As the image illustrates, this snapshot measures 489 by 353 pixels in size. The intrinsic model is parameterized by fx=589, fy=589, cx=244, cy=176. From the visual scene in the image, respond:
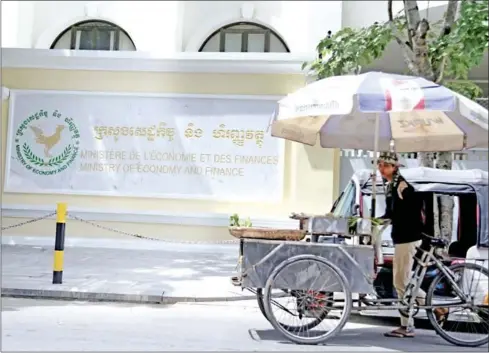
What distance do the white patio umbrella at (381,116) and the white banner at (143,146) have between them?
16.6 feet

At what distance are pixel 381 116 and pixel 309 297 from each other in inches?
97.8

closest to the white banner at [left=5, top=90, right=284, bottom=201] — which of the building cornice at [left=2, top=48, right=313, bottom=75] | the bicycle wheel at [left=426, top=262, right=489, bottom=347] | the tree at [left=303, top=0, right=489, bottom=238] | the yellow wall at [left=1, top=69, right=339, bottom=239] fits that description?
the yellow wall at [left=1, top=69, right=339, bottom=239]

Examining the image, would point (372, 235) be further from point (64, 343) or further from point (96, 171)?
point (96, 171)

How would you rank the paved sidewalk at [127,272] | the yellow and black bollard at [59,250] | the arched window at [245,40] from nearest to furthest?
the paved sidewalk at [127,272] < the yellow and black bollard at [59,250] < the arched window at [245,40]

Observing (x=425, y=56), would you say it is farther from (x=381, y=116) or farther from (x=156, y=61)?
(x=156, y=61)

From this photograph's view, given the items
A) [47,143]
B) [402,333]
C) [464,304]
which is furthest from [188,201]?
[464,304]

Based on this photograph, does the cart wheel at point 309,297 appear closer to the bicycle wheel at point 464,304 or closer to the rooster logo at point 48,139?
the bicycle wheel at point 464,304

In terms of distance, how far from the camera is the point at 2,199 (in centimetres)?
1277

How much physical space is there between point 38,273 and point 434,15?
10135 mm

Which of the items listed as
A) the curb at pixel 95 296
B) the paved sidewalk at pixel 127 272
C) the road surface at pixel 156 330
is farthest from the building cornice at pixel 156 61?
the road surface at pixel 156 330

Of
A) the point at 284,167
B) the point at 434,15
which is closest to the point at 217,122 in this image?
the point at 284,167

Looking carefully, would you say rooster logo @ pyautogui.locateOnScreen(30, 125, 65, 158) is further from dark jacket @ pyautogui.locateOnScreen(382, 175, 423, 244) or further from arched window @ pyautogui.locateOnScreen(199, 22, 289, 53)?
dark jacket @ pyautogui.locateOnScreen(382, 175, 423, 244)

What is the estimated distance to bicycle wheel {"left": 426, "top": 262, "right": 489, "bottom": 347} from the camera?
5.68 metres

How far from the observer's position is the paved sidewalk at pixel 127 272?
26.1ft
